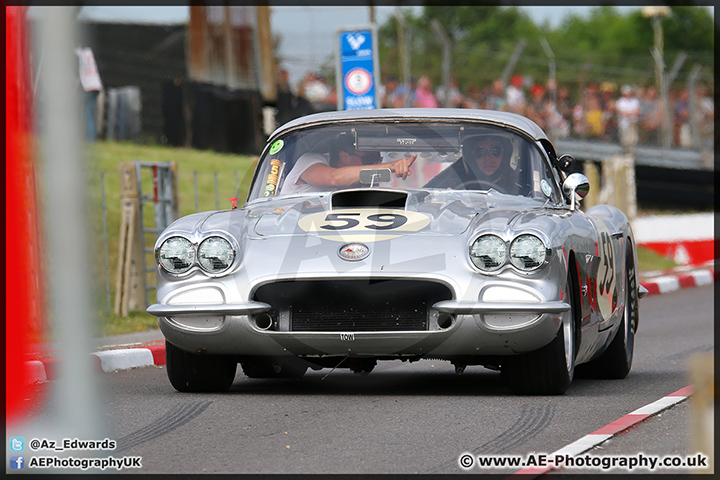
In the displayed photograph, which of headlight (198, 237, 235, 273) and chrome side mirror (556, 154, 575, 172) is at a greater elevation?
chrome side mirror (556, 154, 575, 172)

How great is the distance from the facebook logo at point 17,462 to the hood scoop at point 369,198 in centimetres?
289

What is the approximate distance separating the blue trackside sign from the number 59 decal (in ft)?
27.8

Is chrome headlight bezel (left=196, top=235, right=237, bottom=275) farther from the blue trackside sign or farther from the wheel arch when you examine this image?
the blue trackside sign

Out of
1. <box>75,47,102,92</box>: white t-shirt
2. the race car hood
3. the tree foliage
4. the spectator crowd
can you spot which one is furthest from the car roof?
the spectator crowd

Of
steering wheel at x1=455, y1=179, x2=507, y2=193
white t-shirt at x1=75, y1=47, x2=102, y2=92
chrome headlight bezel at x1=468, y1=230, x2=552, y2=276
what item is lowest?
chrome headlight bezel at x1=468, y1=230, x2=552, y2=276

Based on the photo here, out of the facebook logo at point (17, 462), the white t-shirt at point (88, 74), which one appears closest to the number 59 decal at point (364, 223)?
the facebook logo at point (17, 462)

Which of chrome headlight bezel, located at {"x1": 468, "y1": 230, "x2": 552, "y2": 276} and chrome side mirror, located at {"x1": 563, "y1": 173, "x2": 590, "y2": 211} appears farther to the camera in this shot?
chrome side mirror, located at {"x1": 563, "y1": 173, "x2": 590, "y2": 211}

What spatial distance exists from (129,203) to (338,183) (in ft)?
16.8

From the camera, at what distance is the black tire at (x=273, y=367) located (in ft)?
21.8

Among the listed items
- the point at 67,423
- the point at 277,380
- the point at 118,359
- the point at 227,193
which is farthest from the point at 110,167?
the point at 67,423

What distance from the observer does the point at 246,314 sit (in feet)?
19.5

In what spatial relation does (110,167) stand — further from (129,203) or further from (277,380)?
(277,380)

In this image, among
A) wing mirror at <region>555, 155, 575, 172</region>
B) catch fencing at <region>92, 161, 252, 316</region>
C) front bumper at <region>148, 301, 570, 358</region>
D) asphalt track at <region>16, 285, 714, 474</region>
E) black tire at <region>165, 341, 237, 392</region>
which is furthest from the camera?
catch fencing at <region>92, 161, 252, 316</region>

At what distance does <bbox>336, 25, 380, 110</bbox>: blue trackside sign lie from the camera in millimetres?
14773
